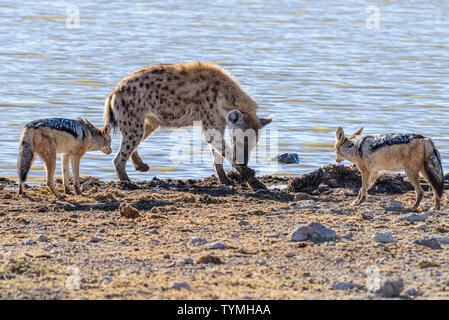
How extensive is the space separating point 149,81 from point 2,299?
17.9ft

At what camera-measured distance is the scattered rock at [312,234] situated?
7.54 m

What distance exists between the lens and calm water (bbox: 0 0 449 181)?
1392 cm

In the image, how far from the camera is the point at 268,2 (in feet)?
119

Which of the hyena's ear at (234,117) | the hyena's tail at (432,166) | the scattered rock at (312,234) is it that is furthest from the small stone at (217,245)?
the hyena's ear at (234,117)

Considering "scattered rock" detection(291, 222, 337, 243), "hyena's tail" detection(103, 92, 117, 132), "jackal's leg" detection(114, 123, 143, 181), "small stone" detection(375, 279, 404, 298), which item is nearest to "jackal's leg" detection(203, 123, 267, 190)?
"jackal's leg" detection(114, 123, 143, 181)

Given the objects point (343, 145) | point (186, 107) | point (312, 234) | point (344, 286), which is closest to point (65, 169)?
point (186, 107)

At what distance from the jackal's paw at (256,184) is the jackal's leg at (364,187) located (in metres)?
1.47

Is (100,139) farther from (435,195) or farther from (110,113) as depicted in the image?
(435,195)

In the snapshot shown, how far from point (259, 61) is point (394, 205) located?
12.9m

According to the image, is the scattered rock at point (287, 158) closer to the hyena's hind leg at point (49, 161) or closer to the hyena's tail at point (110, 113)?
the hyena's tail at point (110, 113)

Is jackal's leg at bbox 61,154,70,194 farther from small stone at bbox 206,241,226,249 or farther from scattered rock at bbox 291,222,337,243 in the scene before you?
→ scattered rock at bbox 291,222,337,243
